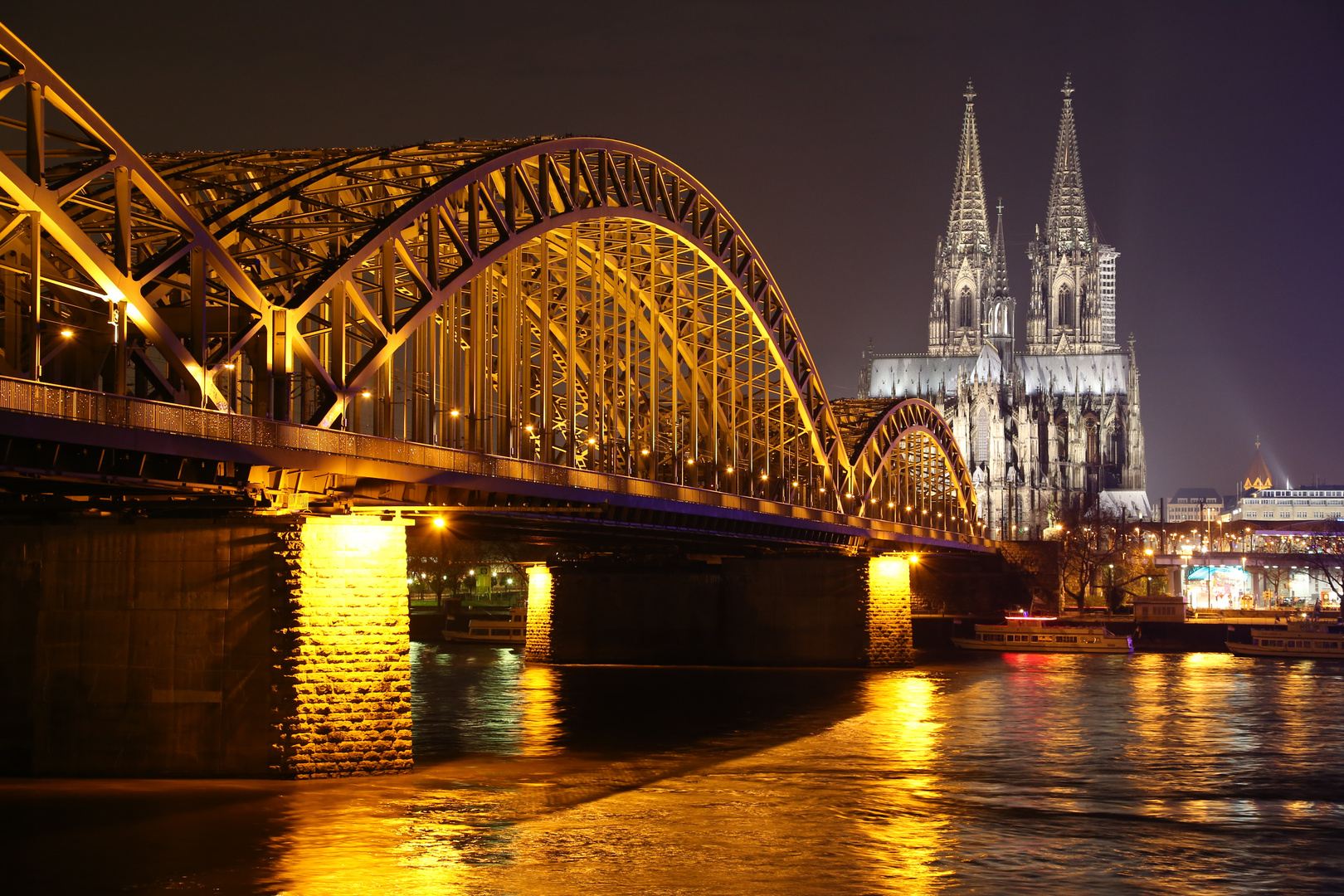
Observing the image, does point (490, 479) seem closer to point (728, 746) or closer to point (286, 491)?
point (286, 491)

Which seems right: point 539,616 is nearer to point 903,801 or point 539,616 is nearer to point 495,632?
point 495,632

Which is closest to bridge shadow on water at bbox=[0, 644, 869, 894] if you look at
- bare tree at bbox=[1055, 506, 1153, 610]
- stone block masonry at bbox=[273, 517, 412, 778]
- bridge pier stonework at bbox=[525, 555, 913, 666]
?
stone block masonry at bbox=[273, 517, 412, 778]

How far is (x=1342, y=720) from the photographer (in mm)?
59656

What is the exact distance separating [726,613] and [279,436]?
179 ft

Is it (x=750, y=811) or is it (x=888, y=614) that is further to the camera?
(x=888, y=614)

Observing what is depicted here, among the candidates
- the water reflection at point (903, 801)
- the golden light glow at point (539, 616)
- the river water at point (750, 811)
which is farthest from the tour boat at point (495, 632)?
the river water at point (750, 811)

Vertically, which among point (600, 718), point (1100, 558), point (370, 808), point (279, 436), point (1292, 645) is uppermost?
point (1100, 558)

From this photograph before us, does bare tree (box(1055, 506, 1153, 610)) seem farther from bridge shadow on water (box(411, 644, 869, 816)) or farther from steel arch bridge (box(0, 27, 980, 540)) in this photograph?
steel arch bridge (box(0, 27, 980, 540))

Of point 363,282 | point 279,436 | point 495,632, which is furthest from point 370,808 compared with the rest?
point 495,632

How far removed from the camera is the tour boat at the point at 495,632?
115500 mm

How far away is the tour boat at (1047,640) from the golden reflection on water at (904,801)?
4442 centimetres

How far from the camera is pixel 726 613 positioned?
87.3 metres

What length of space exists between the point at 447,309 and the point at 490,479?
7157mm

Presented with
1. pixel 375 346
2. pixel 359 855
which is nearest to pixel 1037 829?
pixel 359 855
